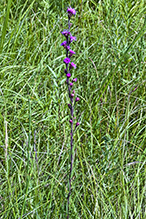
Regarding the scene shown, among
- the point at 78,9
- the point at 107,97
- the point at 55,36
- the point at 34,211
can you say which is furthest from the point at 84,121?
the point at 78,9

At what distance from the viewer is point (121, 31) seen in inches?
104

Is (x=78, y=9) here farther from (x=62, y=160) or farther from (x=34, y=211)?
(x=34, y=211)

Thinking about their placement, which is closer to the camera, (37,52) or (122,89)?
(122,89)

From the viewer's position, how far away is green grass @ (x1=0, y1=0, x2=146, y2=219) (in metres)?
1.61

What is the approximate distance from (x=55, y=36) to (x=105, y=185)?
1.54 metres

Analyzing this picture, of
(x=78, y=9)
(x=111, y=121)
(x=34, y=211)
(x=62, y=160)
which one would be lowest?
(x=34, y=211)

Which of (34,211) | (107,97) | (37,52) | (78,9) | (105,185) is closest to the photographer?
(34,211)

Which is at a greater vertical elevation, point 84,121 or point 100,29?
point 100,29

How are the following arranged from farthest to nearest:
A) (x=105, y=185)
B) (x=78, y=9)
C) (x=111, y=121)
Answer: (x=78, y=9)
(x=111, y=121)
(x=105, y=185)

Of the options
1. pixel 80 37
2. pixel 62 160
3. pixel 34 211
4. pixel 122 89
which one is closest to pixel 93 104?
pixel 122 89

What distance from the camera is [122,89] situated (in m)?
Answer: 2.37

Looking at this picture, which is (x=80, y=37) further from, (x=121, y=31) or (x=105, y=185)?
(x=105, y=185)

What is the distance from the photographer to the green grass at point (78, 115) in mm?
1614

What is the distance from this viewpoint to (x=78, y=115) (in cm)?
214
